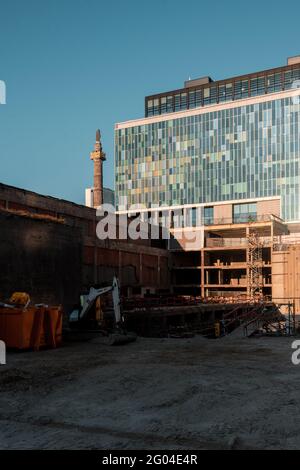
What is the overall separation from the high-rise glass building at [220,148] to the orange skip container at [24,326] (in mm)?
70669

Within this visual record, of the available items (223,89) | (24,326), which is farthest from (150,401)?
(223,89)

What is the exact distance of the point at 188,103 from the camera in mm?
102062

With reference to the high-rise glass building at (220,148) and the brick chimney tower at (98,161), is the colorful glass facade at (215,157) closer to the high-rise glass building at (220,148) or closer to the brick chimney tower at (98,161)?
the high-rise glass building at (220,148)

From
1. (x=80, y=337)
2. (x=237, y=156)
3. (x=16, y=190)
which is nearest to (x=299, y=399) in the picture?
(x=80, y=337)

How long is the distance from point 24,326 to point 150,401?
8619 mm

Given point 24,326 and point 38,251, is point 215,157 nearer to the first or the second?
point 38,251

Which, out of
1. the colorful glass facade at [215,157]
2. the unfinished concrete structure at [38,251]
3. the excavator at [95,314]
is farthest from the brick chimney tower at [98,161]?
the excavator at [95,314]

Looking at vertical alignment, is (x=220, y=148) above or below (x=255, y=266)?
above

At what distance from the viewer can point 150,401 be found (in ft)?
33.0

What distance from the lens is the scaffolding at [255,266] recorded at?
5988cm

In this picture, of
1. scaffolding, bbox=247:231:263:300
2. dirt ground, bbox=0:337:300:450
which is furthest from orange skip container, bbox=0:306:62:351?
scaffolding, bbox=247:231:263:300

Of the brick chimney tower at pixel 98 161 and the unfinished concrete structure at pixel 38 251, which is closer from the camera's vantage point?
the unfinished concrete structure at pixel 38 251

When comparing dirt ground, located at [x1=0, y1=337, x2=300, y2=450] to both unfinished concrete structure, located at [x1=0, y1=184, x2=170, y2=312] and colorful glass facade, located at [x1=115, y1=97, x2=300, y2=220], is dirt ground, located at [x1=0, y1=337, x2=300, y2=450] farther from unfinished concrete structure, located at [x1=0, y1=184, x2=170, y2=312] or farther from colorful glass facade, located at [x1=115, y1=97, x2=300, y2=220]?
colorful glass facade, located at [x1=115, y1=97, x2=300, y2=220]
